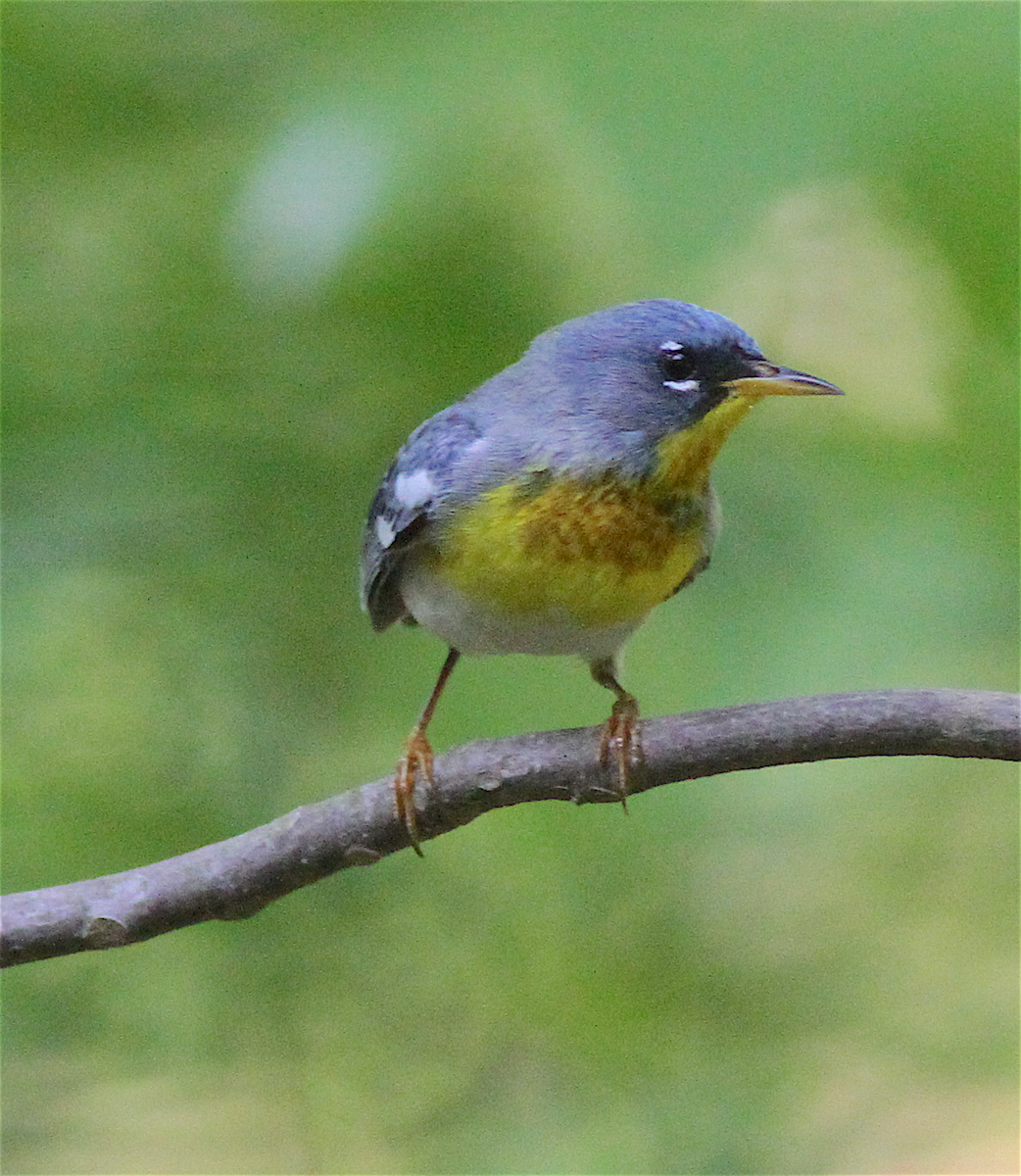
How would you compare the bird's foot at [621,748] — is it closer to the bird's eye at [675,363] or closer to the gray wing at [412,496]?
the gray wing at [412,496]

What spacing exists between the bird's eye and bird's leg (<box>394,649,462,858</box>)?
0.66m

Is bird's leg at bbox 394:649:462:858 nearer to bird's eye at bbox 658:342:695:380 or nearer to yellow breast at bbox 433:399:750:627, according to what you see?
yellow breast at bbox 433:399:750:627

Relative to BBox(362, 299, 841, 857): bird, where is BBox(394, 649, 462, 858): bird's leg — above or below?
below

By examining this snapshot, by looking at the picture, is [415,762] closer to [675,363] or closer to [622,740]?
[622,740]

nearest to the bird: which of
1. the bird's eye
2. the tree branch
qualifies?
the bird's eye

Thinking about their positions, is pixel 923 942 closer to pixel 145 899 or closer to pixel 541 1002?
pixel 541 1002

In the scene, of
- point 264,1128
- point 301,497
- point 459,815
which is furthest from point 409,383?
point 264,1128

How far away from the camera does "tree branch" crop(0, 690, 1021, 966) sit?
4.90 feet

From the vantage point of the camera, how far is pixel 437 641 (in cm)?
240

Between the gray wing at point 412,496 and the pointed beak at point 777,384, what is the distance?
1.58ft

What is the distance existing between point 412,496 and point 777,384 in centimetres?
67

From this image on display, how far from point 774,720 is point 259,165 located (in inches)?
44.6

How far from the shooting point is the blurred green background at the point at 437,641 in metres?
1.75

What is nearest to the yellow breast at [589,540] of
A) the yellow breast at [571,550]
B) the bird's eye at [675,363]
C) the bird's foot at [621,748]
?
the yellow breast at [571,550]
